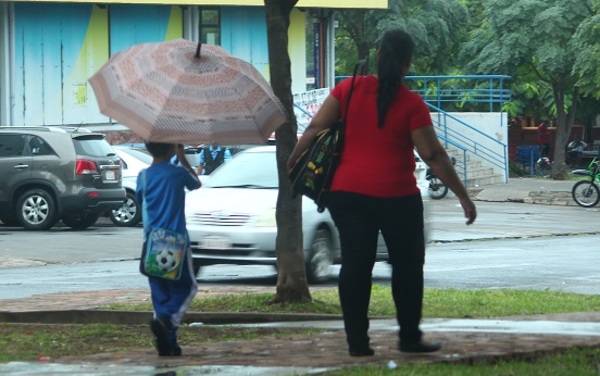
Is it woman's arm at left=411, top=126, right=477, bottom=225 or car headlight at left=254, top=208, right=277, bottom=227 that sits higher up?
woman's arm at left=411, top=126, right=477, bottom=225

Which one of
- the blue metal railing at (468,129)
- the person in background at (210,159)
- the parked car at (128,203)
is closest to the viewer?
the parked car at (128,203)

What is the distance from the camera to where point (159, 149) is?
8.26m

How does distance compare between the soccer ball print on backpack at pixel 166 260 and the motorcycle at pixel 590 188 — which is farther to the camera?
the motorcycle at pixel 590 188

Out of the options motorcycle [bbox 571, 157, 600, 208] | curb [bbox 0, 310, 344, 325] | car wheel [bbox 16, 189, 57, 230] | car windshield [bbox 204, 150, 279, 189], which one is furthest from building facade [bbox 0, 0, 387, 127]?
curb [bbox 0, 310, 344, 325]

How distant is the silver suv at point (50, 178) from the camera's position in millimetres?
23719

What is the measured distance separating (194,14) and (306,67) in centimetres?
550

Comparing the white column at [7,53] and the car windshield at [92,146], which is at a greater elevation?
the white column at [7,53]

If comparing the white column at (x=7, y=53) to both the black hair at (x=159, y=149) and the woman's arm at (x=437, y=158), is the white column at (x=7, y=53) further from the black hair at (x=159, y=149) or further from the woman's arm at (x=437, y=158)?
the woman's arm at (x=437, y=158)

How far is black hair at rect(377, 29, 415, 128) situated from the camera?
7594 millimetres

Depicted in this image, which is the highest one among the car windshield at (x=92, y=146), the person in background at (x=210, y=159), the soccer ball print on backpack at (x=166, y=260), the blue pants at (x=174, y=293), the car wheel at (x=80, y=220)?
the car windshield at (x=92, y=146)

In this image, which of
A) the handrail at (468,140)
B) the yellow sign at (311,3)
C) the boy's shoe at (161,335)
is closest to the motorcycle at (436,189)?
the handrail at (468,140)

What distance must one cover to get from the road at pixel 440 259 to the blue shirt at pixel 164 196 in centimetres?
574

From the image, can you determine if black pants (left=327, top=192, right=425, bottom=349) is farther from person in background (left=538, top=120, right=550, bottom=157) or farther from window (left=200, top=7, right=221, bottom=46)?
person in background (left=538, top=120, right=550, bottom=157)

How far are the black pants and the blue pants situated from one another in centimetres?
110
